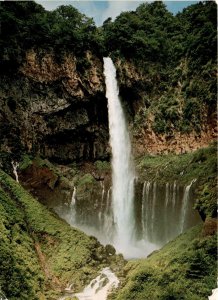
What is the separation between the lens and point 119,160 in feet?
85.6

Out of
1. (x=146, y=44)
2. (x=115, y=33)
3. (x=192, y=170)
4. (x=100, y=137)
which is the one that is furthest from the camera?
(x=115, y=33)

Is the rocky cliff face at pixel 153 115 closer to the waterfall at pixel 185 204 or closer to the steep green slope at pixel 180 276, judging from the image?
the waterfall at pixel 185 204

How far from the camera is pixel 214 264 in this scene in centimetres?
1111

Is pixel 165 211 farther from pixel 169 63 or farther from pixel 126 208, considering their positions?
pixel 169 63

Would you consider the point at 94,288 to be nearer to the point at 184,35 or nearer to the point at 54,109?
the point at 54,109

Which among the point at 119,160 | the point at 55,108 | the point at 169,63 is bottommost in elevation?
the point at 119,160

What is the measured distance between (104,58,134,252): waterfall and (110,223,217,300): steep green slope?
845 cm

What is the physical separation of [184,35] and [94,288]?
20.4 m

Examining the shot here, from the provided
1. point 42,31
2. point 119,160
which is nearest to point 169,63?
point 119,160

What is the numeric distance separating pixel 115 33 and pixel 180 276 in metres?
20.3

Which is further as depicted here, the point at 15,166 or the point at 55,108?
the point at 55,108

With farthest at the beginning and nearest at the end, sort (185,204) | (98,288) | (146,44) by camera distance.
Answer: (146,44), (185,204), (98,288)

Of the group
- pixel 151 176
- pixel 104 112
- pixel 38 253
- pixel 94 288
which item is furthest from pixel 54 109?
pixel 94 288

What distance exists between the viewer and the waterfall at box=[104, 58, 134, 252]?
21688mm
